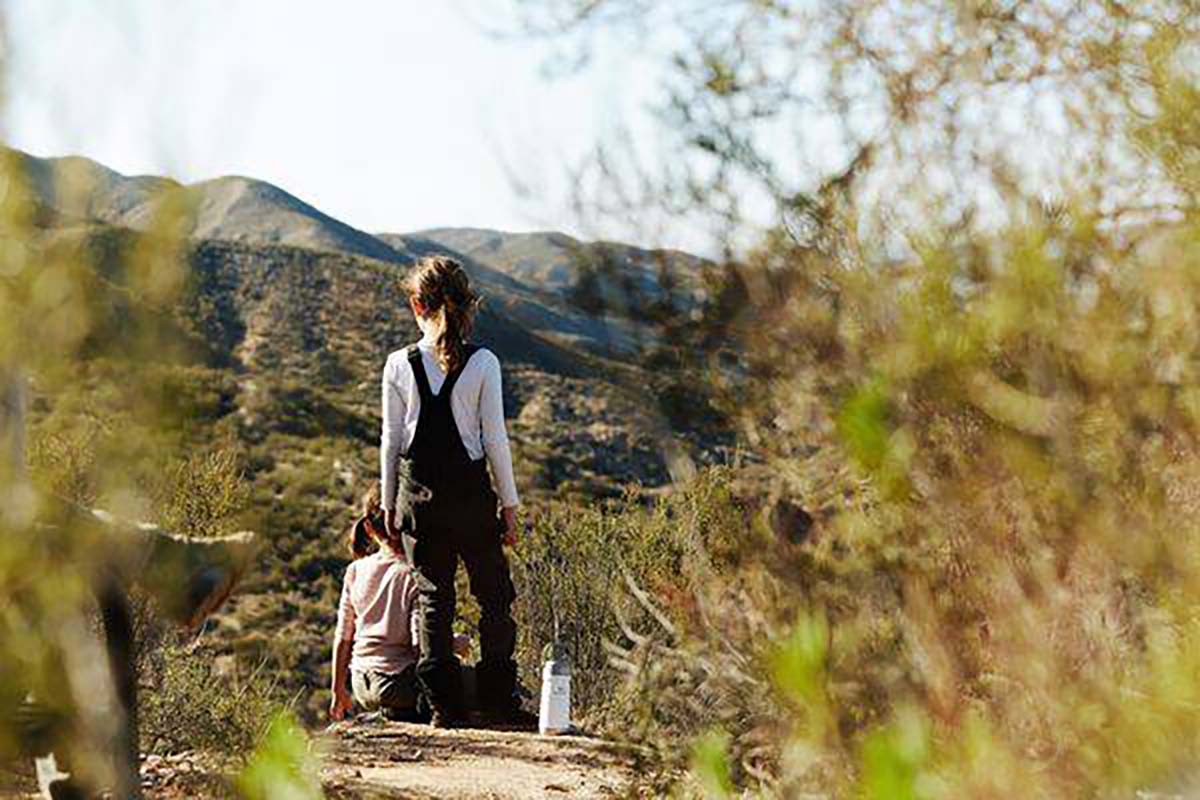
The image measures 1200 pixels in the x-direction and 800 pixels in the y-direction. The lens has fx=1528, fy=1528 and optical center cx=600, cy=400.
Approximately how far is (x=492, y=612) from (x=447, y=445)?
678 mm

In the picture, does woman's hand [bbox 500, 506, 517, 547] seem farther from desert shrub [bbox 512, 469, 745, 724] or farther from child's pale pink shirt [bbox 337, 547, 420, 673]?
desert shrub [bbox 512, 469, 745, 724]

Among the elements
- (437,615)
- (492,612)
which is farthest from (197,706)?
(492,612)

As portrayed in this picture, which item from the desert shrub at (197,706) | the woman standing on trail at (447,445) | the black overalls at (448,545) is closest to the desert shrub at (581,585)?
the black overalls at (448,545)

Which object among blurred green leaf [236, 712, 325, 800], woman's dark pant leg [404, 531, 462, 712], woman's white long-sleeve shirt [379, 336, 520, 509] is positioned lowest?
blurred green leaf [236, 712, 325, 800]

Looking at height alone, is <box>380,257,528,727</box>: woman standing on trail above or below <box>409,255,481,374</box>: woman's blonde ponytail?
below

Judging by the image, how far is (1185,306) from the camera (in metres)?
2.12

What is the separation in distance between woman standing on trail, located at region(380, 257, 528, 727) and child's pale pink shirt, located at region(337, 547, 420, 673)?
42cm

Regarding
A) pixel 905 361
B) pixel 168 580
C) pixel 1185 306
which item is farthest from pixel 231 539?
pixel 1185 306

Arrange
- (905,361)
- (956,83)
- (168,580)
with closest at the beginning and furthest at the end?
(168,580) → (905,361) → (956,83)

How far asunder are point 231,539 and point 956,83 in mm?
1512

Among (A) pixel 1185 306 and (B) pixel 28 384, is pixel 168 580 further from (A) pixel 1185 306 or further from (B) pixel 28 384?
(A) pixel 1185 306

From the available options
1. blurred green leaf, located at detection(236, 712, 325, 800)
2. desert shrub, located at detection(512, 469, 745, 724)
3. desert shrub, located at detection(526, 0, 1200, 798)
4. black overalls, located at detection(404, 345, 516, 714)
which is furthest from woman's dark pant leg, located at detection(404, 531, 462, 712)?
blurred green leaf, located at detection(236, 712, 325, 800)

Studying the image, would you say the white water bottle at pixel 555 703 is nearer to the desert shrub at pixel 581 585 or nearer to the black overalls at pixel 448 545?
the black overalls at pixel 448 545

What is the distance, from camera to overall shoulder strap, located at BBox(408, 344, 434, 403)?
520 cm
